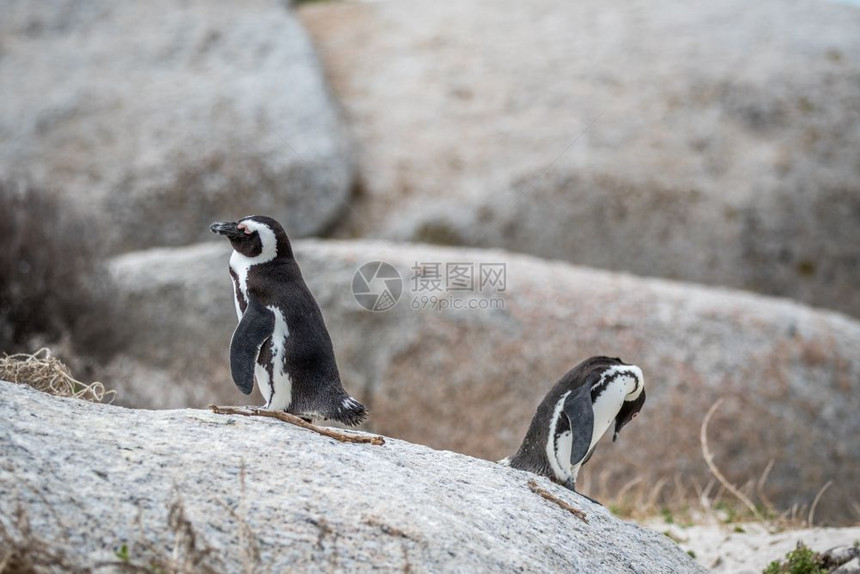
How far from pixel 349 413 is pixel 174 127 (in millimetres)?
12350

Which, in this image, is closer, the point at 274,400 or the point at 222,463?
the point at 222,463

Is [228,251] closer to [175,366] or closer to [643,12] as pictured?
[175,366]

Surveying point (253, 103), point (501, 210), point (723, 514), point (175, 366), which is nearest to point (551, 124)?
point (501, 210)

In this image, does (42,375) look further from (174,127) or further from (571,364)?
(174,127)

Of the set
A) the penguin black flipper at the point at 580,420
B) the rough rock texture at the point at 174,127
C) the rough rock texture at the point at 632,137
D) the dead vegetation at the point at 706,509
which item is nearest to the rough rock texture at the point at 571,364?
the dead vegetation at the point at 706,509

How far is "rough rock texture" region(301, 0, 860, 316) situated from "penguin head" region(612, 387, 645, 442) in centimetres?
925

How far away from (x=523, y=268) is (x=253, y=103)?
22.5 feet

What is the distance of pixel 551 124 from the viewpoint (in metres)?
15.9

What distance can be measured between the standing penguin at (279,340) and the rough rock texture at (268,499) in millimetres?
321

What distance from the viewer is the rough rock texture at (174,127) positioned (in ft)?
50.3
